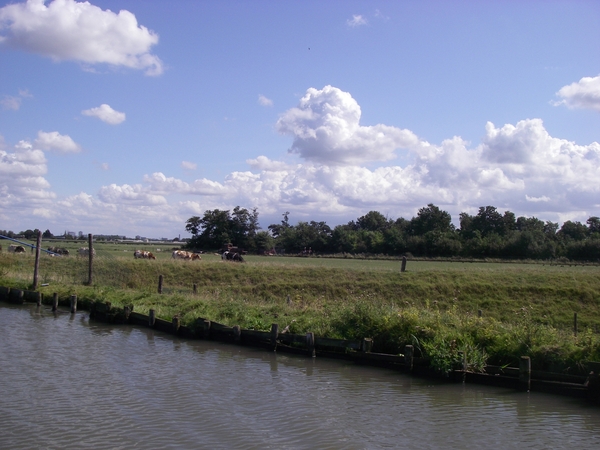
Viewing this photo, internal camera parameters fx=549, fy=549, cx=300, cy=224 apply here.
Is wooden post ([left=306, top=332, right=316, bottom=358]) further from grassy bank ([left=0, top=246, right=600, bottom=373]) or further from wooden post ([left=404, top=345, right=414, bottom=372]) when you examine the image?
wooden post ([left=404, top=345, right=414, bottom=372])

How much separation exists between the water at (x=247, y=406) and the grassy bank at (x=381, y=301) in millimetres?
1436

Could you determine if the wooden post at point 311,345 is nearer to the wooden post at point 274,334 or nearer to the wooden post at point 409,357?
the wooden post at point 274,334

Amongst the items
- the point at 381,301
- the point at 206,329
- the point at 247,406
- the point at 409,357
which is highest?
the point at 381,301

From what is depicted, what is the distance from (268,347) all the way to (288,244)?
90290 millimetres

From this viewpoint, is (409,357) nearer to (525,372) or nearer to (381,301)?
(525,372)

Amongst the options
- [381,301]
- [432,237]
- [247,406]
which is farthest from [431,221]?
[247,406]

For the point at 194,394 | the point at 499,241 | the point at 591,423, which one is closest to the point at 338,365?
the point at 194,394

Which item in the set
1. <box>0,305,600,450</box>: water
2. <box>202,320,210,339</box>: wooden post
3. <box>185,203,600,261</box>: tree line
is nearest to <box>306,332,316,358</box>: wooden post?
<box>0,305,600,450</box>: water

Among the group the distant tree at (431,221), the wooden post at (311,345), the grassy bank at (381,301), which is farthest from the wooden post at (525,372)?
the distant tree at (431,221)

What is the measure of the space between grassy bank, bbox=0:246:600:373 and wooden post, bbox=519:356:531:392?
0.82m

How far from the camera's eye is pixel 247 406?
1195 centimetres

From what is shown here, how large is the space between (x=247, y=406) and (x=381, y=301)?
12361 mm

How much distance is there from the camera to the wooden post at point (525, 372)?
45.2 feet

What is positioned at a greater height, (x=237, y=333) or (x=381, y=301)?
(x=381, y=301)
